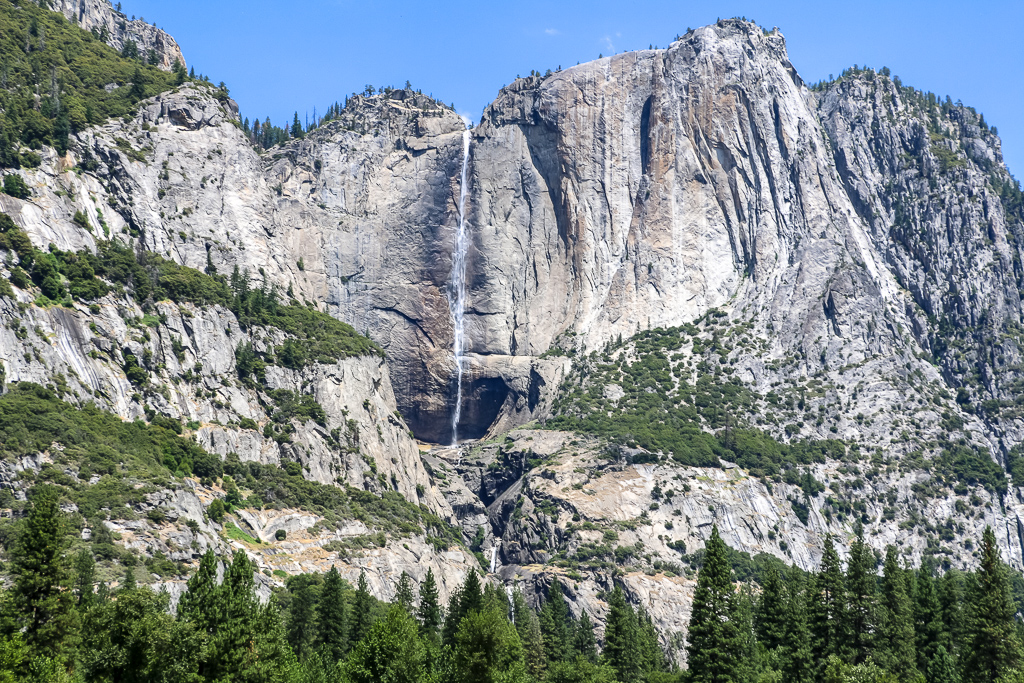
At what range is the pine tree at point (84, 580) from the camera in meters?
90.3

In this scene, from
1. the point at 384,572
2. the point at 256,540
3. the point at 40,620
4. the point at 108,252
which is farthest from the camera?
the point at 108,252

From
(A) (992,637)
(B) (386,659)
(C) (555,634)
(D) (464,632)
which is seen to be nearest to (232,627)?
(B) (386,659)

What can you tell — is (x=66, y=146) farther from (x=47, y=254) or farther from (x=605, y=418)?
(x=605, y=418)

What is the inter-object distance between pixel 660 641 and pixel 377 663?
8392cm

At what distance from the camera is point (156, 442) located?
141375 millimetres

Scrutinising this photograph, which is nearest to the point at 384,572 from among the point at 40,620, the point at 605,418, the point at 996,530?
the point at 605,418

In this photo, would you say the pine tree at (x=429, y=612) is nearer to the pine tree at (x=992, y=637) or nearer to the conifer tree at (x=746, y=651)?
the conifer tree at (x=746, y=651)

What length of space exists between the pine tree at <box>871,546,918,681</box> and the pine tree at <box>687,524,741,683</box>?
13.9 m

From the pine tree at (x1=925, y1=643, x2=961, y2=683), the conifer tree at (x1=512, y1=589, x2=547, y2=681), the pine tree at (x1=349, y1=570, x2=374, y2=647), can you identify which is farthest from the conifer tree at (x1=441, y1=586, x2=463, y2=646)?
the pine tree at (x1=925, y1=643, x2=961, y2=683)

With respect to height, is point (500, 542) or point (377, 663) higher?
point (500, 542)

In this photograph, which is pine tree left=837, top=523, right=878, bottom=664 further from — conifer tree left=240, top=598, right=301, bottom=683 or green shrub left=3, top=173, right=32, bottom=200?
green shrub left=3, top=173, right=32, bottom=200

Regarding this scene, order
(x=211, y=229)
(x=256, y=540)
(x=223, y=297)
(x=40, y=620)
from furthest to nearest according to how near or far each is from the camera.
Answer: (x=211, y=229) < (x=223, y=297) < (x=256, y=540) < (x=40, y=620)

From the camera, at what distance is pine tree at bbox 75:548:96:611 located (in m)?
90.3

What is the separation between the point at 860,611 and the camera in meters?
95.4
